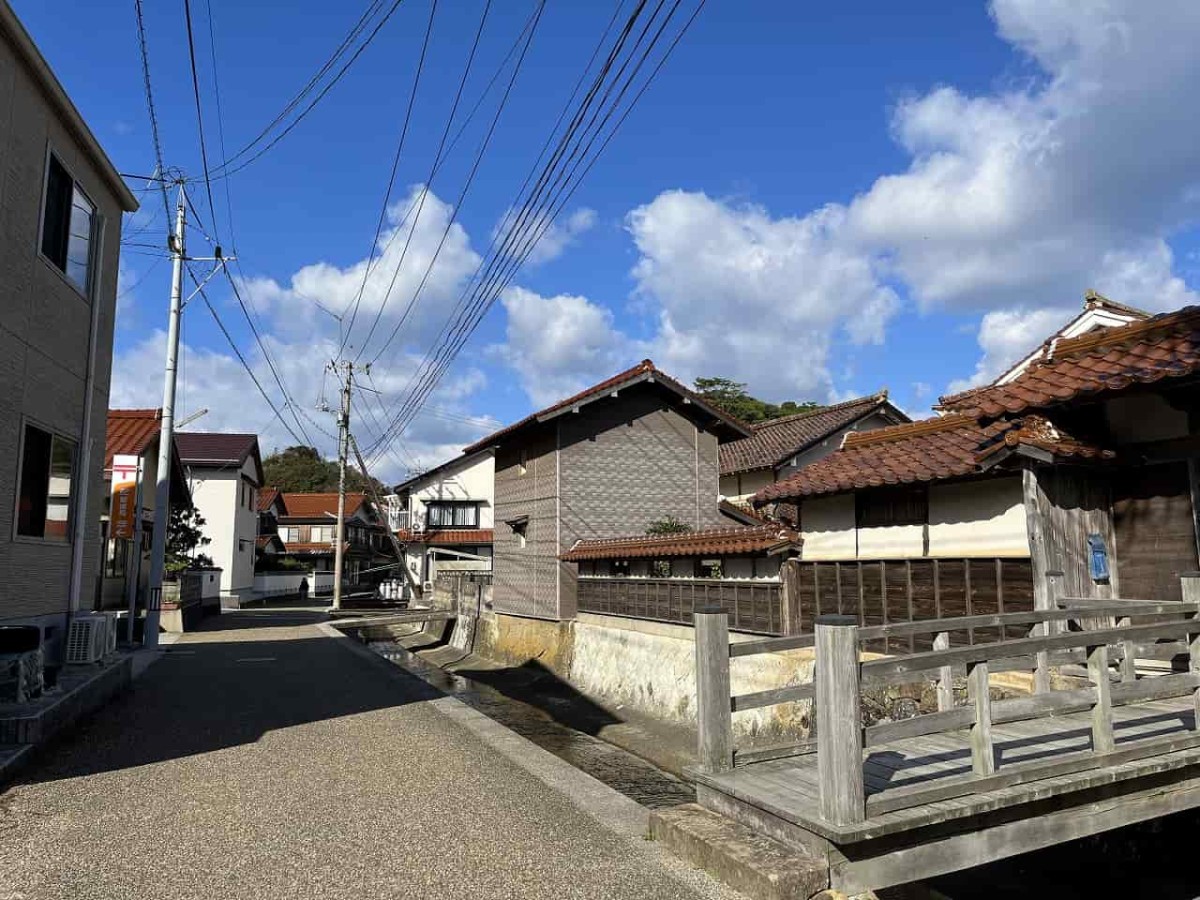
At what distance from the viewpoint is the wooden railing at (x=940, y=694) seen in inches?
178

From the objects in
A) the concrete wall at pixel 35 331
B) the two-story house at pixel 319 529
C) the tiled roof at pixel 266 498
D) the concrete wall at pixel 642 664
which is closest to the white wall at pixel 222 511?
the tiled roof at pixel 266 498

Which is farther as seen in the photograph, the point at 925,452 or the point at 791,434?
the point at 791,434

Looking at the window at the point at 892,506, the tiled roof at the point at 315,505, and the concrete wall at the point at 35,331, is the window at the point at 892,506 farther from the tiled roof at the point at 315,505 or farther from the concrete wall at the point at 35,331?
the tiled roof at the point at 315,505

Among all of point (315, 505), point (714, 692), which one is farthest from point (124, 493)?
point (315, 505)

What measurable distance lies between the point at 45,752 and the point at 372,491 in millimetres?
29315

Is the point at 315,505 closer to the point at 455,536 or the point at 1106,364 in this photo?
the point at 455,536

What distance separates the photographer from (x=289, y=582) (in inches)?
1838

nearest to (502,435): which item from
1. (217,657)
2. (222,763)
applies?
(217,657)

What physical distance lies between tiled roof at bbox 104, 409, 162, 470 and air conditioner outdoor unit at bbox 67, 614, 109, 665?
12.1 meters

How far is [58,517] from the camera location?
10.8 meters

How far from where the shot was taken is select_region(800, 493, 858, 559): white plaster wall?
12.1 meters

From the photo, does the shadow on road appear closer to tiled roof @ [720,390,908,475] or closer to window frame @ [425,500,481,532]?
tiled roof @ [720,390,908,475]

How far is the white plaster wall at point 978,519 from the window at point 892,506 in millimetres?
158

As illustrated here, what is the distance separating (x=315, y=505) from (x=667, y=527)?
44.6 meters
